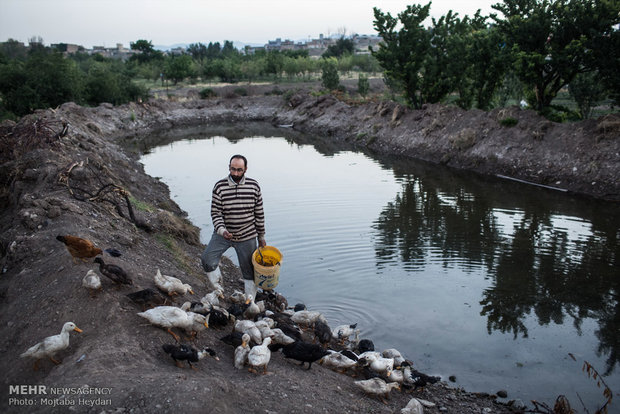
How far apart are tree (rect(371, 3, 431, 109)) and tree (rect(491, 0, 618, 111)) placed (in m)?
8.67

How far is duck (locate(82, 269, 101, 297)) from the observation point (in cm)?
611

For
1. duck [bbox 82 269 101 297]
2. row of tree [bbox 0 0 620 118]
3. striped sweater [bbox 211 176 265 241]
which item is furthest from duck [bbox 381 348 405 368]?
row of tree [bbox 0 0 620 118]

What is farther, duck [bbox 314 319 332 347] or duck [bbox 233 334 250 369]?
duck [bbox 314 319 332 347]

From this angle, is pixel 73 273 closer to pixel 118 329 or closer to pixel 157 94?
pixel 118 329

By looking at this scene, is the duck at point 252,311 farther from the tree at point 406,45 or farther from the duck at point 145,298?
the tree at point 406,45

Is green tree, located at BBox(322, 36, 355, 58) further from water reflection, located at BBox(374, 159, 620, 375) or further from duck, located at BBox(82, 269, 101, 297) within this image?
duck, located at BBox(82, 269, 101, 297)

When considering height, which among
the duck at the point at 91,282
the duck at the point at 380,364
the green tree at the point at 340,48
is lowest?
the duck at the point at 380,364

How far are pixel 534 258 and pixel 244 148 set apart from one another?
2334 cm

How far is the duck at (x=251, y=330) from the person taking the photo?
20.5 feet

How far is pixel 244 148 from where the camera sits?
105 ft

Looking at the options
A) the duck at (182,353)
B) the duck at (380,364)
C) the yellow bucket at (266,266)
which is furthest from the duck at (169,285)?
the duck at (380,364)

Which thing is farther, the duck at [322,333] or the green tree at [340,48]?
the green tree at [340,48]

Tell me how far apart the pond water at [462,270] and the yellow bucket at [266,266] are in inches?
72.1

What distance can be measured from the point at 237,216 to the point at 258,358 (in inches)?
98.6
